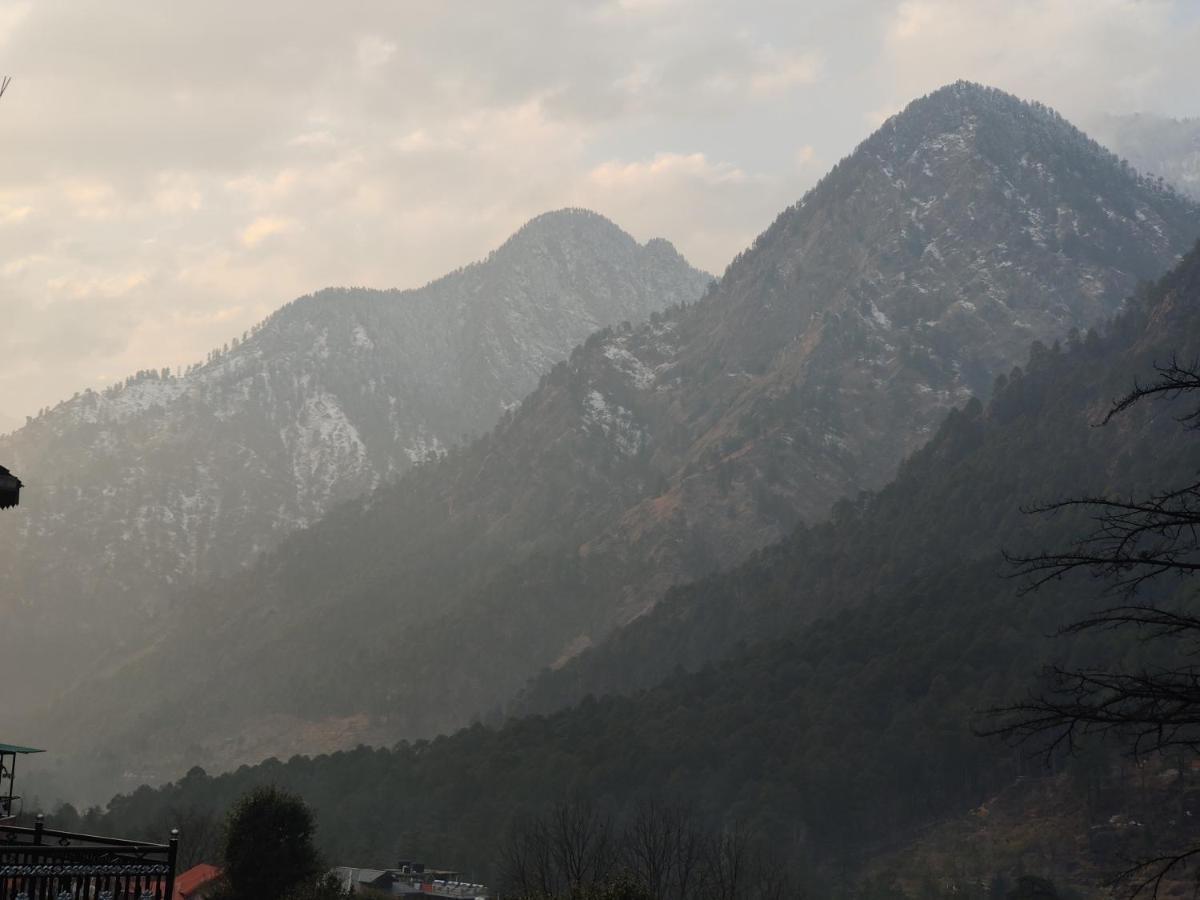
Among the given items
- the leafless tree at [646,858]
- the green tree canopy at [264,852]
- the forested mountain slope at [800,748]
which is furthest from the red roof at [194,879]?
the forested mountain slope at [800,748]

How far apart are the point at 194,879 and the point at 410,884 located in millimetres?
23781

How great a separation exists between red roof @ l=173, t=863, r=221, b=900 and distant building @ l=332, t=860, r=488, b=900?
11.5 meters

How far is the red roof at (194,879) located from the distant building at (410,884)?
11.5m

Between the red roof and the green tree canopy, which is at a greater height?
the green tree canopy

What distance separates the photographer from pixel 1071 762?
142 meters

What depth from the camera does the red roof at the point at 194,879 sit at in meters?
91.3

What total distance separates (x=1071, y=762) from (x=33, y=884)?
461 feet

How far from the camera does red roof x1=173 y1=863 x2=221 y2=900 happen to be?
300 ft

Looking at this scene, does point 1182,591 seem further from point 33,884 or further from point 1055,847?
point 33,884

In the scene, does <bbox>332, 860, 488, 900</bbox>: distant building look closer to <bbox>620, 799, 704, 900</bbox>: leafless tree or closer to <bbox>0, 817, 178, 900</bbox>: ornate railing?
<bbox>620, 799, 704, 900</bbox>: leafless tree

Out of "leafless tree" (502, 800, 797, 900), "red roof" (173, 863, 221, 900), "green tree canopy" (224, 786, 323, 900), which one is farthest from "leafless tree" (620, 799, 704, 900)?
"red roof" (173, 863, 221, 900)

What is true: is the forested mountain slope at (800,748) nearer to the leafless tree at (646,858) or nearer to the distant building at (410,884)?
the leafless tree at (646,858)

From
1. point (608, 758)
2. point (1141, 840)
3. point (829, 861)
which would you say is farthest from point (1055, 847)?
point (608, 758)

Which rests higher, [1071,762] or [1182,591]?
[1182,591]
